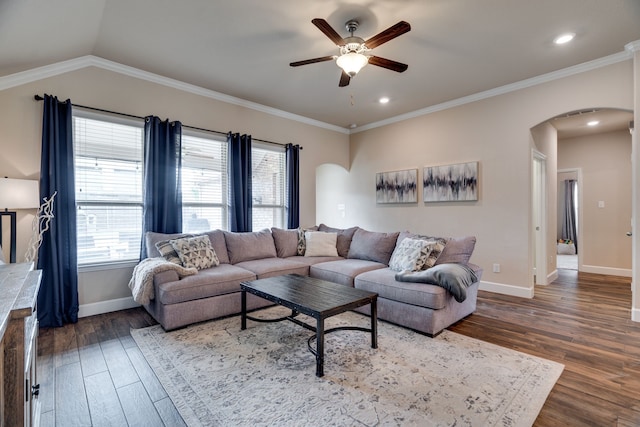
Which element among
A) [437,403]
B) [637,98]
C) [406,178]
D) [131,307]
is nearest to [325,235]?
[406,178]

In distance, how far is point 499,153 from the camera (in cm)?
436

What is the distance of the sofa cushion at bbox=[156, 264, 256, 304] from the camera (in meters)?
2.99

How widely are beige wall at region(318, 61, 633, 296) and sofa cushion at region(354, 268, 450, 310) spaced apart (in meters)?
1.91

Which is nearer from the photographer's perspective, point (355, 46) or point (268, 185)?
point (355, 46)

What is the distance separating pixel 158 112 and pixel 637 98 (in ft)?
18.1

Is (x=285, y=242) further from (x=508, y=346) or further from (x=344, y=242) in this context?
(x=508, y=346)

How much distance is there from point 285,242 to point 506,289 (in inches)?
128

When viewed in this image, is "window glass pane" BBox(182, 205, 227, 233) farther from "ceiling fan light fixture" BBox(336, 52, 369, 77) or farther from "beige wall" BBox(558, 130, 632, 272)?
"beige wall" BBox(558, 130, 632, 272)

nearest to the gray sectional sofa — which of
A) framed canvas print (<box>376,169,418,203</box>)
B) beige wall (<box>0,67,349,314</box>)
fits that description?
beige wall (<box>0,67,349,314</box>)

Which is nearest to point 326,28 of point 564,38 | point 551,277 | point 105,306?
point 564,38

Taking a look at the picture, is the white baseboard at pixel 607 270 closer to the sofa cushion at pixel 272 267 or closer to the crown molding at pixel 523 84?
the crown molding at pixel 523 84

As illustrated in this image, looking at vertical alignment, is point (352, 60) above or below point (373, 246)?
above

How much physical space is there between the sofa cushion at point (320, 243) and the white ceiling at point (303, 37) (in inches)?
85.4

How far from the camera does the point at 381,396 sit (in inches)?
77.8
